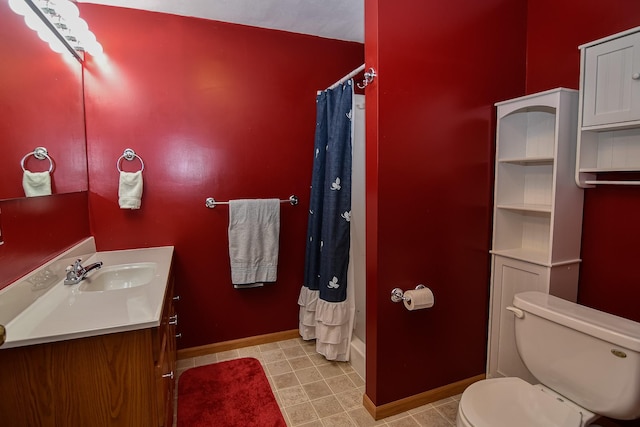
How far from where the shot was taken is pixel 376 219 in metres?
1.71

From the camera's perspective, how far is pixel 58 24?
66.8 inches

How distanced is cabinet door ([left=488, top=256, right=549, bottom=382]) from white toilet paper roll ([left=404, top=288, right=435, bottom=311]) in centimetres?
53

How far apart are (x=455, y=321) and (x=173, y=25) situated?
2.58m

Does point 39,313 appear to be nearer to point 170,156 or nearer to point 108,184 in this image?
point 108,184

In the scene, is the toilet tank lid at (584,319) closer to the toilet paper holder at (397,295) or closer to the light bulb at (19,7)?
the toilet paper holder at (397,295)

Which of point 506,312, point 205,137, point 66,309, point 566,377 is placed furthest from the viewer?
point 205,137

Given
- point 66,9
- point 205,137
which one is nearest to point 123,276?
point 205,137

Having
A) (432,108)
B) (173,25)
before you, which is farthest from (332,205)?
(173,25)

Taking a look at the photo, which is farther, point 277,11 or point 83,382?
point 277,11

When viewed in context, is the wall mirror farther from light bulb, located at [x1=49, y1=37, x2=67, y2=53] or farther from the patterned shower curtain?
the patterned shower curtain

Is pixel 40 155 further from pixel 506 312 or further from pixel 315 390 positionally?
pixel 506 312

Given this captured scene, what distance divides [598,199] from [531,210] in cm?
30

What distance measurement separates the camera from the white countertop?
1.03m

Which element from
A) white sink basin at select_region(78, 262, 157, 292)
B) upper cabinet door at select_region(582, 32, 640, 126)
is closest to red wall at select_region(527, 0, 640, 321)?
upper cabinet door at select_region(582, 32, 640, 126)
